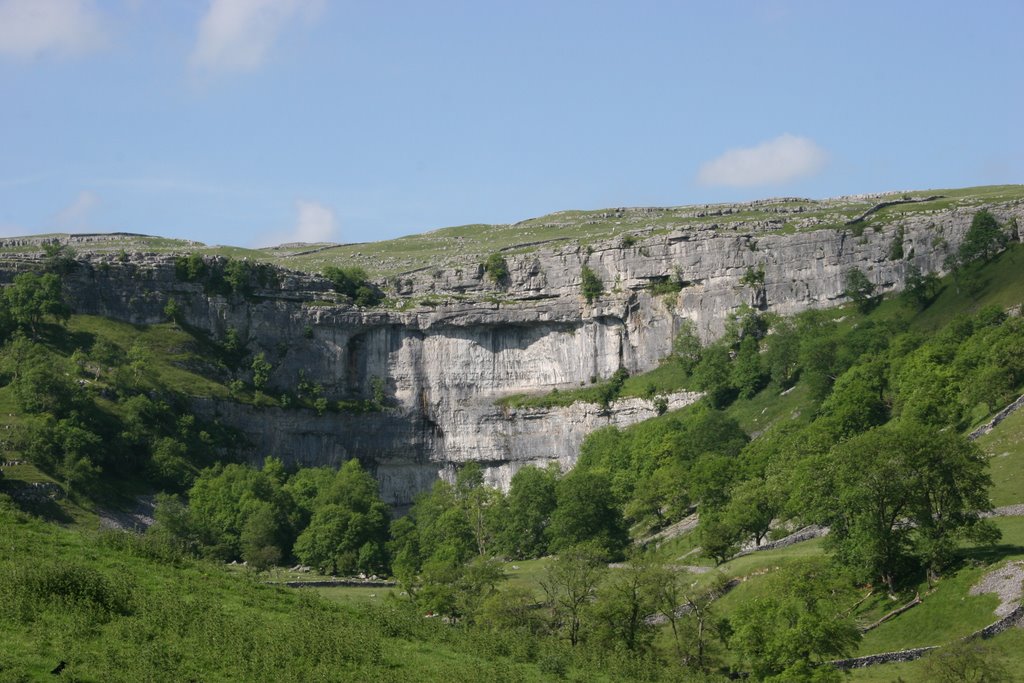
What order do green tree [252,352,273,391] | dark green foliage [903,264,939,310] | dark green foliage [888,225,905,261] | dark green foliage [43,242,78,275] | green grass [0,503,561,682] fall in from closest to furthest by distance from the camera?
1. green grass [0,503,561,682]
2. dark green foliage [903,264,939,310]
3. dark green foliage [888,225,905,261]
4. dark green foliage [43,242,78,275]
5. green tree [252,352,273,391]

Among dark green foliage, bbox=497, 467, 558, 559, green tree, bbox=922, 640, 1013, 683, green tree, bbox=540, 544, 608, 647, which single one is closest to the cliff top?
dark green foliage, bbox=497, 467, 558, 559

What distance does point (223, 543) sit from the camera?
4001 inches

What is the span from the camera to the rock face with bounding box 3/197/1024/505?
13062cm

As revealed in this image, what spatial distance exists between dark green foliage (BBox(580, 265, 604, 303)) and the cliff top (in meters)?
5.44

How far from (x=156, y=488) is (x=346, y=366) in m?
32.4

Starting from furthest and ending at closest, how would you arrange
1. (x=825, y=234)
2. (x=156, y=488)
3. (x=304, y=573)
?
1. (x=825, y=234)
2. (x=156, y=488)
3. (x=304, y=573)

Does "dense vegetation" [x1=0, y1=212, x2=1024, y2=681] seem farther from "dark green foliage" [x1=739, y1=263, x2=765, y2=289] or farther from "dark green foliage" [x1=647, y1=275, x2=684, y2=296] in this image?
"dark green foliage" [x1=647, y1=275, x2=684, y2=296]

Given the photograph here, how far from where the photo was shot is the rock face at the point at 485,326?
130625 millimetres

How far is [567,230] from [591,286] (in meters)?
26.6

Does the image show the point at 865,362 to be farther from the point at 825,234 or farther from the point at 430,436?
the point at 430,436

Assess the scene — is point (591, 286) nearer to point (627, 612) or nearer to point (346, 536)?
point (346, 536)

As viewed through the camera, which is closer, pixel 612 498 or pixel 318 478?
pixel 612 498

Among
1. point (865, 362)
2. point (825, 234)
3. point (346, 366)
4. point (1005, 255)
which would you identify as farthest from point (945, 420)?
point (346, 366)

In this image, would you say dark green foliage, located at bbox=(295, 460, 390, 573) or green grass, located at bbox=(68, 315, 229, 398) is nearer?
dark green foliage, located at bbox=(295, 460, 390, 573)
